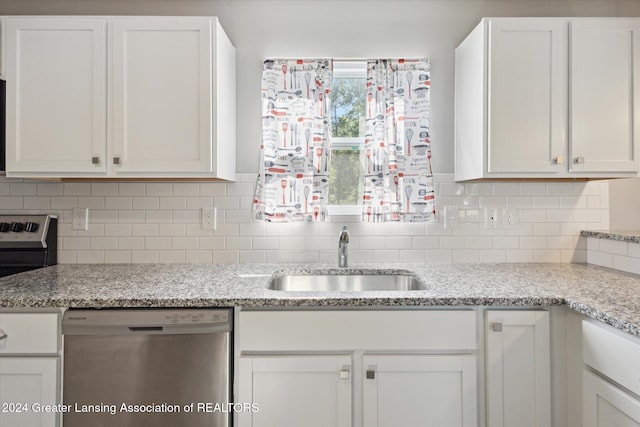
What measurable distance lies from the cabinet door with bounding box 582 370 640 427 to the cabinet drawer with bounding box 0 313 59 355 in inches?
75.4

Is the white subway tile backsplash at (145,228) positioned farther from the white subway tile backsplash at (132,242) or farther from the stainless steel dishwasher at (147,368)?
the stainless steel dishwasher at (147,368)

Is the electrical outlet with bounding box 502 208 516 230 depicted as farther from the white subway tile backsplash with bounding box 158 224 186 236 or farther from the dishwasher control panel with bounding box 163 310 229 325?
the white subway tile backsplash with bounding box 158 224 186 236

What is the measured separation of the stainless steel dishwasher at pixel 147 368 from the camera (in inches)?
56.6

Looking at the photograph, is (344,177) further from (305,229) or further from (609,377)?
(609,377)

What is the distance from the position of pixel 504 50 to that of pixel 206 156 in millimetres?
1520

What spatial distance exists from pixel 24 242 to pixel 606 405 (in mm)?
2684

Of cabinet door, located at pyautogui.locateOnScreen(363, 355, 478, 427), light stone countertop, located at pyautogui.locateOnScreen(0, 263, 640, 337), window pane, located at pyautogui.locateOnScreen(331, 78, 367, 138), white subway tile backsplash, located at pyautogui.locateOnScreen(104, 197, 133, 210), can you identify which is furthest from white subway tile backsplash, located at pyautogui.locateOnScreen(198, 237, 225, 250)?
cabinet door, located at pyautogui.locateOnScreen(363, 355, 478, 427)

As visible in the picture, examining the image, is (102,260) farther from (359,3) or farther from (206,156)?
(359,3)

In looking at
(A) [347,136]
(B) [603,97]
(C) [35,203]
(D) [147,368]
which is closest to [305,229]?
(A) [347,136]

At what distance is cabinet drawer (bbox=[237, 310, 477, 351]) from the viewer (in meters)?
1.47

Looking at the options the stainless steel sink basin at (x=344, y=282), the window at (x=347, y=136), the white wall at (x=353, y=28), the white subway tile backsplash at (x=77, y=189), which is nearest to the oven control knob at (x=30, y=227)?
the white subway tile backsplash at (x=77, y=189)

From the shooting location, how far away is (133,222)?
87.4 inches

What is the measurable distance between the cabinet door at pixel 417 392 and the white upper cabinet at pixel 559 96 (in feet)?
3.22

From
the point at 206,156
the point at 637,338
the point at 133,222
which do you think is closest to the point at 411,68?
the point at 206,156
